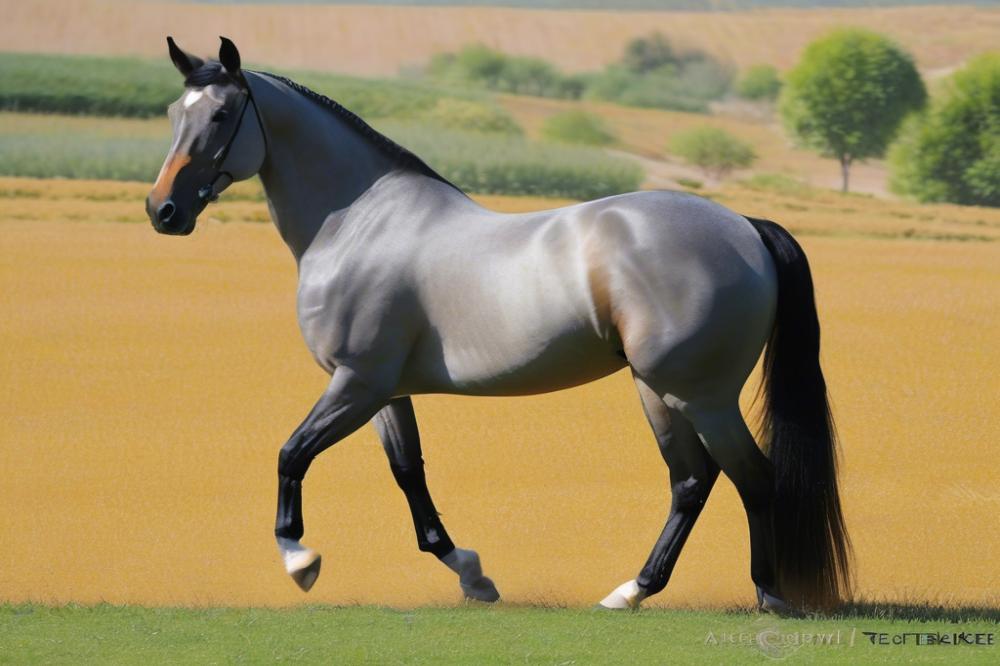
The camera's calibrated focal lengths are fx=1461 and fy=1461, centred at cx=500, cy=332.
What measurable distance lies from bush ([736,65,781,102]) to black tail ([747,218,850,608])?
44.8 meters

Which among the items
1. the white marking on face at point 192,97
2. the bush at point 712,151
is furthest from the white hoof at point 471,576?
the bush at point 712,151

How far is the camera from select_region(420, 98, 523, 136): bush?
37.7 meters

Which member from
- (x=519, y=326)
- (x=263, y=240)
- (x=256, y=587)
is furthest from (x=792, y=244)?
(x=263, y=240)

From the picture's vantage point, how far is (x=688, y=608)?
6.57 meters

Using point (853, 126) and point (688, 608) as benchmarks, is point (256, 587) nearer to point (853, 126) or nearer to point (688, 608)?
point (688, 608)

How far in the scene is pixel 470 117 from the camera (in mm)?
38031

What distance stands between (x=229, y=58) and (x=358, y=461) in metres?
4.28

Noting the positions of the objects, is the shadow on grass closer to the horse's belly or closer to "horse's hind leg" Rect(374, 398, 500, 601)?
the horse's belly

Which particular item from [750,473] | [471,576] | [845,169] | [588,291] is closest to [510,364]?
[588,291]

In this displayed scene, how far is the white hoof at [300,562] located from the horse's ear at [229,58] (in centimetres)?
204

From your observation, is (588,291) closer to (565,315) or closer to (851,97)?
(565,315)

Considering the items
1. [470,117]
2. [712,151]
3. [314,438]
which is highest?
[314,438]

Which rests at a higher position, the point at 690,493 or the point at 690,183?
the point at 690,493

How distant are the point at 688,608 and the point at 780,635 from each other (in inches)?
37.4
